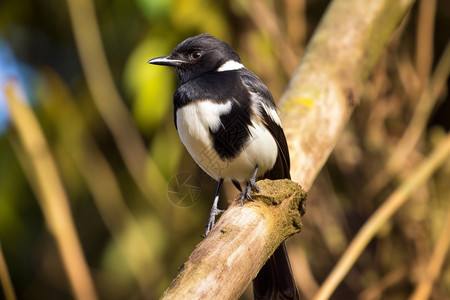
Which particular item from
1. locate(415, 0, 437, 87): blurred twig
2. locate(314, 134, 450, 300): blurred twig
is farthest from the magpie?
locate(415, 0, 437, 87): blurred twig

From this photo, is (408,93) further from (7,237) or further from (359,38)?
(7,237)

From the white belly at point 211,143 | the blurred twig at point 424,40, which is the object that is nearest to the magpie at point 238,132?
the white belly at point 211,143

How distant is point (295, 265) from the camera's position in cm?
304

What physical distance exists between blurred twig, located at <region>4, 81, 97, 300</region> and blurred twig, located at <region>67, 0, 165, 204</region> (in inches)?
15.7

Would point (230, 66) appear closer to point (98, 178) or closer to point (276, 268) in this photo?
point (276, 268)

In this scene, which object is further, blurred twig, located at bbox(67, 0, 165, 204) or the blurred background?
blurred twig, located at bbox(67, 0, 165, 204)

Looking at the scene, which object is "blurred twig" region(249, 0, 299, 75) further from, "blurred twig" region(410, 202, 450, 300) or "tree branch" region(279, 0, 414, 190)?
"blurred twig" region(410, 202, 450, 300)

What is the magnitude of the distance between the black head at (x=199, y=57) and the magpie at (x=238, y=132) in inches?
2.5

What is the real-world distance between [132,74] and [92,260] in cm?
156

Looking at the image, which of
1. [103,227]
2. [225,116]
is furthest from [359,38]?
A: [103,227]

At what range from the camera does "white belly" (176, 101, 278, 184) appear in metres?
2.01

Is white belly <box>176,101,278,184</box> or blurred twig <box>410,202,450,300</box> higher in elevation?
white belly <box>176,101,278,184</box>

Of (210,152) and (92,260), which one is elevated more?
(210,152)

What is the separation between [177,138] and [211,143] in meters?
1.26
